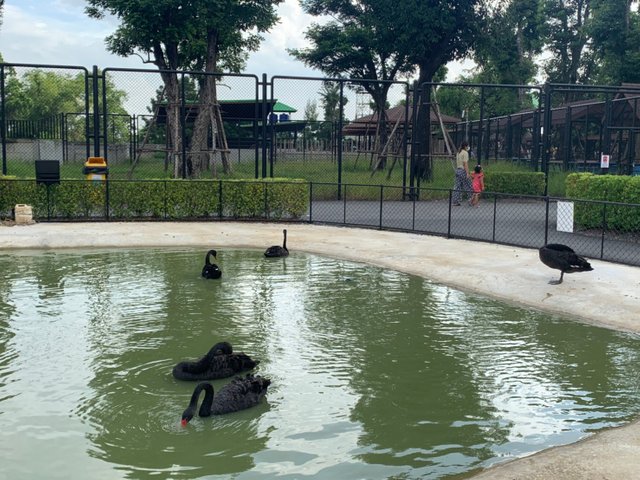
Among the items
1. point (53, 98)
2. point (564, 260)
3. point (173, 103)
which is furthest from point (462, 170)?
point (53, 98)

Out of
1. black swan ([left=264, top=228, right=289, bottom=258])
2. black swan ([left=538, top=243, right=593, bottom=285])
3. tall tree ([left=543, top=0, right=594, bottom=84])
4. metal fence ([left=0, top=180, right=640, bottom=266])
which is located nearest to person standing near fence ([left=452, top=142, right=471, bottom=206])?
metal fence ([left=0, top=180, right=640, bottom=266])

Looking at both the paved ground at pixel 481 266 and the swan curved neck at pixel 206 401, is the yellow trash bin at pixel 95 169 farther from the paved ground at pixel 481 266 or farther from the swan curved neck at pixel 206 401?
the swan curved neck at pixel 206 401

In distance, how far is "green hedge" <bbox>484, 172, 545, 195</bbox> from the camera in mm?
26094

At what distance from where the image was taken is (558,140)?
46.5 m

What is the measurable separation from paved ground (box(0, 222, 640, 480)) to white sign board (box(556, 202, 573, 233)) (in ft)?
2.81

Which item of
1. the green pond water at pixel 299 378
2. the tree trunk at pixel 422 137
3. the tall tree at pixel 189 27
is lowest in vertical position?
the green pond water at pixel 299 378

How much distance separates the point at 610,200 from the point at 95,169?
13.6 metres

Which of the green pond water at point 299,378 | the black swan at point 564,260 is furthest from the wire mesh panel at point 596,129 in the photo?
the green pond water at point 299,378

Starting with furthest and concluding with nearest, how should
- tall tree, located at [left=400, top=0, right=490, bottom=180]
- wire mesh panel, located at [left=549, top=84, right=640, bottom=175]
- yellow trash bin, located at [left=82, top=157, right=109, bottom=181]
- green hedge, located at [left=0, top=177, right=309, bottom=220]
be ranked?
1. tall tree, located at [left=400, top=0, right=490, bottom=180]
2. wire mesh panel, located at [left=549, top=84, right=640, bottom=175]
3. yellow trash bin, located at [left=82, top=157, right=109, bottom=181]
4. green hedge, located at [left=0, top=177, right=309, bottom=220]

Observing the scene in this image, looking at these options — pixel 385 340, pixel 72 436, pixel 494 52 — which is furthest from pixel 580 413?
pixel 494 52

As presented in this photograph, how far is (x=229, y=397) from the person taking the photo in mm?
6316

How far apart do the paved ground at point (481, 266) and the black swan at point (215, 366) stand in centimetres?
299

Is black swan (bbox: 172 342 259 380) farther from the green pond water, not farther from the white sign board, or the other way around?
the white sign board

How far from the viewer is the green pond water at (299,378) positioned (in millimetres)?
5516
